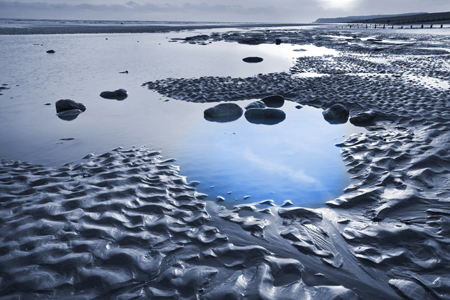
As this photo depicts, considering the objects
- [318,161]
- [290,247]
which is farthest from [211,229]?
[318,161]

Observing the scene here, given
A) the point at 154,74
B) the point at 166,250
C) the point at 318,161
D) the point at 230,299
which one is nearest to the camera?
the point at 230,299

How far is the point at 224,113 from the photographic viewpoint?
966 cm

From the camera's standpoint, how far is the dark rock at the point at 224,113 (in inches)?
376

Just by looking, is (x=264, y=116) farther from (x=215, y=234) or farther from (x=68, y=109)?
(x=68, y=109)

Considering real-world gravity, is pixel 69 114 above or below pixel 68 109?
below

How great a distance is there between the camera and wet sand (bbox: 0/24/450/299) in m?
3.06

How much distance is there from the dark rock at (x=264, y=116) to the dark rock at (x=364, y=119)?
90.3 inches

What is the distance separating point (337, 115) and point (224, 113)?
387 centimetres

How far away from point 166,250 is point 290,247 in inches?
67.4

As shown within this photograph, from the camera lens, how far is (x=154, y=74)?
17.4 metres

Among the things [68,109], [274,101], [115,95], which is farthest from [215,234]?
[115,95]

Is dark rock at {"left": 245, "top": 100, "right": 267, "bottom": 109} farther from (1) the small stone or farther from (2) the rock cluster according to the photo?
(2) the rock cluster

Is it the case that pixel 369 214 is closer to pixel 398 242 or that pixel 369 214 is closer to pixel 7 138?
pixel 398 242

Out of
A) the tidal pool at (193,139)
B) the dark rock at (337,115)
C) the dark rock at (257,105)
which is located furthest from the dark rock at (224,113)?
the dark rock at (337,115)
